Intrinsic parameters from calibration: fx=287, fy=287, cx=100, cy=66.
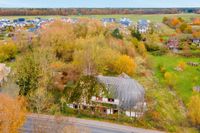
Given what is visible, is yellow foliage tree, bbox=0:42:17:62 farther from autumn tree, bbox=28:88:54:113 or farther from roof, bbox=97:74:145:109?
roof, bbox=97:74:145:109

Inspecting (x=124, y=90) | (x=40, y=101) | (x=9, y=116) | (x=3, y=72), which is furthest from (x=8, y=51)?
(x=9, y=116)

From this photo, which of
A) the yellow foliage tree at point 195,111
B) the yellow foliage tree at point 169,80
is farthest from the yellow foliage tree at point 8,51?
the yellow foliage tree at point 195,111

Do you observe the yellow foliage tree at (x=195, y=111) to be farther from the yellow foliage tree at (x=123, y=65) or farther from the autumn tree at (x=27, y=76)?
the autumn tree at (x=27, y=76)

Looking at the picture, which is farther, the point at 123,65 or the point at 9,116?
the point at 123,65

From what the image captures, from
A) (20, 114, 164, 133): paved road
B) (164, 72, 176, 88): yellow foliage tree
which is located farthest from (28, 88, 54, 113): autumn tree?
(164, 72, 176, 88): yellow foliage tree

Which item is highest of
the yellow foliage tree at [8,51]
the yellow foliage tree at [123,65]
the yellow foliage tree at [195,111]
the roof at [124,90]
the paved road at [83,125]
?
the yellow foliage tree at [8,51]

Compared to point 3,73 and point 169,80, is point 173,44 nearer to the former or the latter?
point 169,80

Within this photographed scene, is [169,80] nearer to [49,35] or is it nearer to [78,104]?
[78,104]
